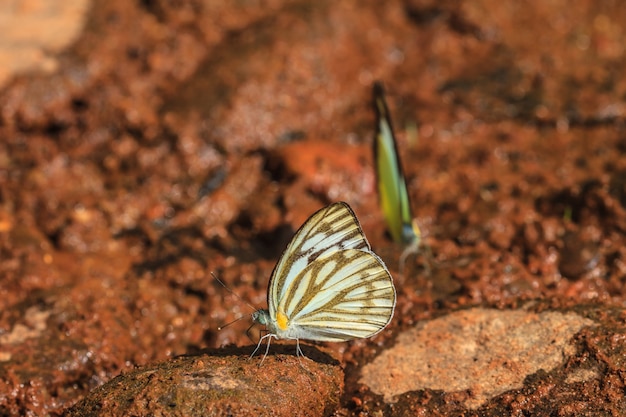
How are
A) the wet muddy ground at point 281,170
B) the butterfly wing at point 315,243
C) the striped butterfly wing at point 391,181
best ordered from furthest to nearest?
the striped butterfly wing at point 391,181 < the wet muddy ground at point 281,170 < the butterfly wing at point 315,243

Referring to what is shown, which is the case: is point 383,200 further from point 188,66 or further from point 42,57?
point 42,57

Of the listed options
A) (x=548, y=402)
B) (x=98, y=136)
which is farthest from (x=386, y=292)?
(x=98, y=136)

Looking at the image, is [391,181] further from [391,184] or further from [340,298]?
[340,298]

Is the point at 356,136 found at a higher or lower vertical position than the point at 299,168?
higher

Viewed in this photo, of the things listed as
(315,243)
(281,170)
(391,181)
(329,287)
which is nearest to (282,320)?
(329,287)

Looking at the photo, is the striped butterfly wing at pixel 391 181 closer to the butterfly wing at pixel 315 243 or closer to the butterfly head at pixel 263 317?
the butterfly wing at pixel 315 243

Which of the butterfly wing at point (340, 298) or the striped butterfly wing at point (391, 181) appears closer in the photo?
the butterfly wing at point (340, 298)

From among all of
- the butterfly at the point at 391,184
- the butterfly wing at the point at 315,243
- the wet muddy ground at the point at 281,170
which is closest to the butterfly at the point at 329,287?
the butterfly wing at the point at 315,243

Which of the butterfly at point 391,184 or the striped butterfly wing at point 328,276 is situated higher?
the butterfly at point 391,184
